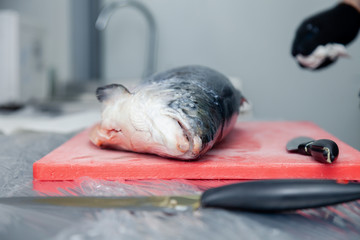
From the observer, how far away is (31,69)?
6.53ft

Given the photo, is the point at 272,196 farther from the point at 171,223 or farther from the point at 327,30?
the point at 327,30

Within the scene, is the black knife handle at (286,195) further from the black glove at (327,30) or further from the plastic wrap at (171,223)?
the black glove at (327,30)

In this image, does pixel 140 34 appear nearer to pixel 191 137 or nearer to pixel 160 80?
pixel 160 80

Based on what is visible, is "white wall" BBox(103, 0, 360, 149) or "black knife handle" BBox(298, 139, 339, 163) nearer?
"black knife handle" BBox(298, 139, 339, 163)

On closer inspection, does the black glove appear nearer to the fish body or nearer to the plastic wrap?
the fish body

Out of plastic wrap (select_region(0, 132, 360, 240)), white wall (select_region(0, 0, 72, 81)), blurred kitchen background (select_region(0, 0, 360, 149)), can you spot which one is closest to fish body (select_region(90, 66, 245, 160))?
plastic wrap (select_region(0, 132, 360, 240))

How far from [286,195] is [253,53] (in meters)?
2.10

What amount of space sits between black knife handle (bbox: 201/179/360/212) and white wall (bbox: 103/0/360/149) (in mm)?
1987

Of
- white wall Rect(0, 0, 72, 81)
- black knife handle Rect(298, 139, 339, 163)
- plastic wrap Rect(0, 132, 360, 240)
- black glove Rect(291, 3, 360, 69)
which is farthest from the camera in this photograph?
white wall Rect(0, 0, 72, 81)

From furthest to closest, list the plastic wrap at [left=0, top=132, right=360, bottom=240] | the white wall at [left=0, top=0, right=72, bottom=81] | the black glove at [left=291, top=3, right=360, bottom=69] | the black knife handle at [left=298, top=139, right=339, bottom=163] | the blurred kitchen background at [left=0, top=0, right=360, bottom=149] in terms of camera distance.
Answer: the white wall at [left=0, top=0, right=72, bottom=81] < the blurred kitchen background at [left=0, top=0, right=360, bottom=149] < the black glove at [left=291, top=3, right=360, bottom=69] < the black knife handle at [left=298, top=139, right=339, bottom=163] < the plastic wrap at [left=0, top=132, right=360, bottom=240]

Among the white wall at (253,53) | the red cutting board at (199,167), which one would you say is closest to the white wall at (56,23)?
the white wall at (253,53)

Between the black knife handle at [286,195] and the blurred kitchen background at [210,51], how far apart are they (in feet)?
5.99

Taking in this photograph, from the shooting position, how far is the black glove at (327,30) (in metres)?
1.02

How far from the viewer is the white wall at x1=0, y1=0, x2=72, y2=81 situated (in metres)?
2.40
